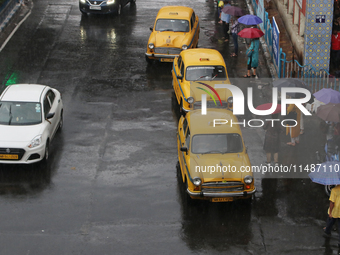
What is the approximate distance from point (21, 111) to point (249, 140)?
655 cm

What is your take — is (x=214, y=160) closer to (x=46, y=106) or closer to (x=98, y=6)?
(x=46, y=106)

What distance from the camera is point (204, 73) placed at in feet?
57.0

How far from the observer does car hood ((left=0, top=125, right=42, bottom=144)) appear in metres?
13.8

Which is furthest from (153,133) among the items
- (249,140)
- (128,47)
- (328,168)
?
(128,47)

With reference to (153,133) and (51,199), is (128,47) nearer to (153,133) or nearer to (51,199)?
(153,133)

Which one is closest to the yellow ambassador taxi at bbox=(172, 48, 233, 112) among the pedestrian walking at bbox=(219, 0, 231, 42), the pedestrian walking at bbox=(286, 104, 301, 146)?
the pedestrian walking at bbox=(286, 104, 301, 146)

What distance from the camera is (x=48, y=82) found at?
20062mm

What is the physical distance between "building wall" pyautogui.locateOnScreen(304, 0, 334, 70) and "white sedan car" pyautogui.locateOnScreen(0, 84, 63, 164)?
29.4 ft

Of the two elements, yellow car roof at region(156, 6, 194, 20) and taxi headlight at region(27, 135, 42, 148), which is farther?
yellow car roof at region(156, 6, 194, 20)

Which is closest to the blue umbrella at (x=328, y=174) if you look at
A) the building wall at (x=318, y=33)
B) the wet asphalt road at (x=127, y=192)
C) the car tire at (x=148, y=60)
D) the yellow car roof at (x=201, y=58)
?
the wet asphalt road at (x=127, y=192)

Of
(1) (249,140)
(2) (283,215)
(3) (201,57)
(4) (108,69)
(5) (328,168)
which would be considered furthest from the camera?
(4) (108,69)

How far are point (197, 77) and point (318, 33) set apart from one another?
4.87 m

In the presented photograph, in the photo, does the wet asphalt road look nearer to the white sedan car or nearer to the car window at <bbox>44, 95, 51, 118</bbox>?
the white sedan car

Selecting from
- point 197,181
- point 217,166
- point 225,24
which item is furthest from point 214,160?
point 225,24
